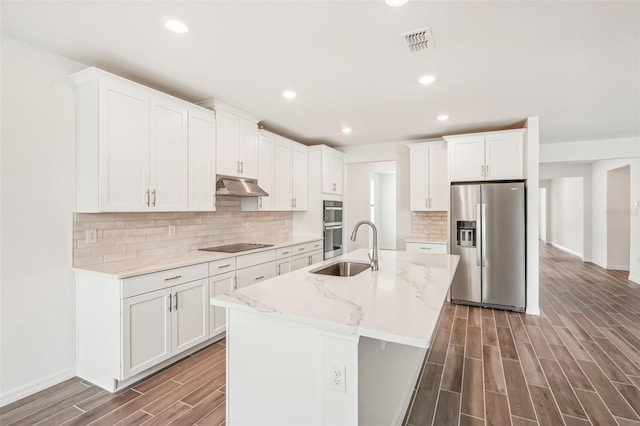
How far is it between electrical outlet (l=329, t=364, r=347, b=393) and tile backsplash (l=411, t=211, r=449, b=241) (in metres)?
4.08

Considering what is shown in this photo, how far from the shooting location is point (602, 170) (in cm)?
675

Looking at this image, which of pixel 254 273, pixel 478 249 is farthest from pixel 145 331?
pixel 478 249

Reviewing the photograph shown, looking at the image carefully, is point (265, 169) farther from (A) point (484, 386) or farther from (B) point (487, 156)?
(A) point (484, 386)

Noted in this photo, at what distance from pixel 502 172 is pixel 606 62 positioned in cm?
180

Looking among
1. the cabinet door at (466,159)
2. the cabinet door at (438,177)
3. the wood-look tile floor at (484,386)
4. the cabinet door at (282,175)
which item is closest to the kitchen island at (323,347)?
the wood-look tile floor at (484,386)

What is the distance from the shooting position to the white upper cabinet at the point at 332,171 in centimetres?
510

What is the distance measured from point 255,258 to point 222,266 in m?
0.50

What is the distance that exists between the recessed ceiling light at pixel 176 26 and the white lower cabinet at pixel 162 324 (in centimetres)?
186

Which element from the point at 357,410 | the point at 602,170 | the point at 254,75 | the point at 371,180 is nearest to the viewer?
the point at 357,410

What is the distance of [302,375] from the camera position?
1.46m

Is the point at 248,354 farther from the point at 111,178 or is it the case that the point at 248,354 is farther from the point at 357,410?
the point at 111,178

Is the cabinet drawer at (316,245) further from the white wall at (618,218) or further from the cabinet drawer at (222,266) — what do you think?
the white wall at (618,218)

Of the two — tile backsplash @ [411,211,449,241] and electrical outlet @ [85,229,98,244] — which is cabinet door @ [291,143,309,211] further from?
electrical outlet @ [85,229,98,244]

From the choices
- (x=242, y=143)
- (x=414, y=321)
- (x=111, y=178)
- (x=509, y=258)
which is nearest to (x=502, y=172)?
(x=509, y=258)
